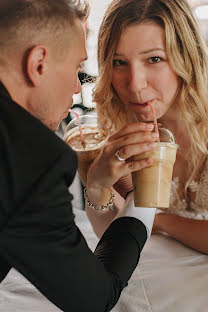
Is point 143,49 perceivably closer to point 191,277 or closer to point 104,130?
point 104,130

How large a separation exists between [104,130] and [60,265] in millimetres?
696

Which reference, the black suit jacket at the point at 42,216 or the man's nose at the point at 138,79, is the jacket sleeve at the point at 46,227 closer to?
the black suit jacket at the point at 42,216

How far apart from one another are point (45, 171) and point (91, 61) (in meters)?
1.99

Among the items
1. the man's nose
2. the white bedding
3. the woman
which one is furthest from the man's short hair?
the white bedding

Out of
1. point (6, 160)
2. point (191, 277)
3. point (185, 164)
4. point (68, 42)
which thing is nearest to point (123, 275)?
point (191, 277)

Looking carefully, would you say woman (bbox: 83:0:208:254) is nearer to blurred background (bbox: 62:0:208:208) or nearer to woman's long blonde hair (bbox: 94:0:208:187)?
woman's long blonde hair (bbox: 94:0:208:187)

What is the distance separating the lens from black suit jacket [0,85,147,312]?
928 mm

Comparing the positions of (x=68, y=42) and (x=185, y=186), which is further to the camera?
(x=185, y=186)

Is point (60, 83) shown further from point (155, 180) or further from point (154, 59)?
point (154, 59)

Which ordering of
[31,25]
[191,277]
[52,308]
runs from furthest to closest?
[191,277], [52,308], [31,25]

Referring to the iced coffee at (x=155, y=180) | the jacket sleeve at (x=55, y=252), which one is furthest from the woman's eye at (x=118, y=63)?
the jacket sleeve at (x=55, y=252)

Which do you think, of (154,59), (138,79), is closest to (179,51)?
(154,59)

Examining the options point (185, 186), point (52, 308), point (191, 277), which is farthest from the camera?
point (185, 186)

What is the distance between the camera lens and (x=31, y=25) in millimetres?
1151
